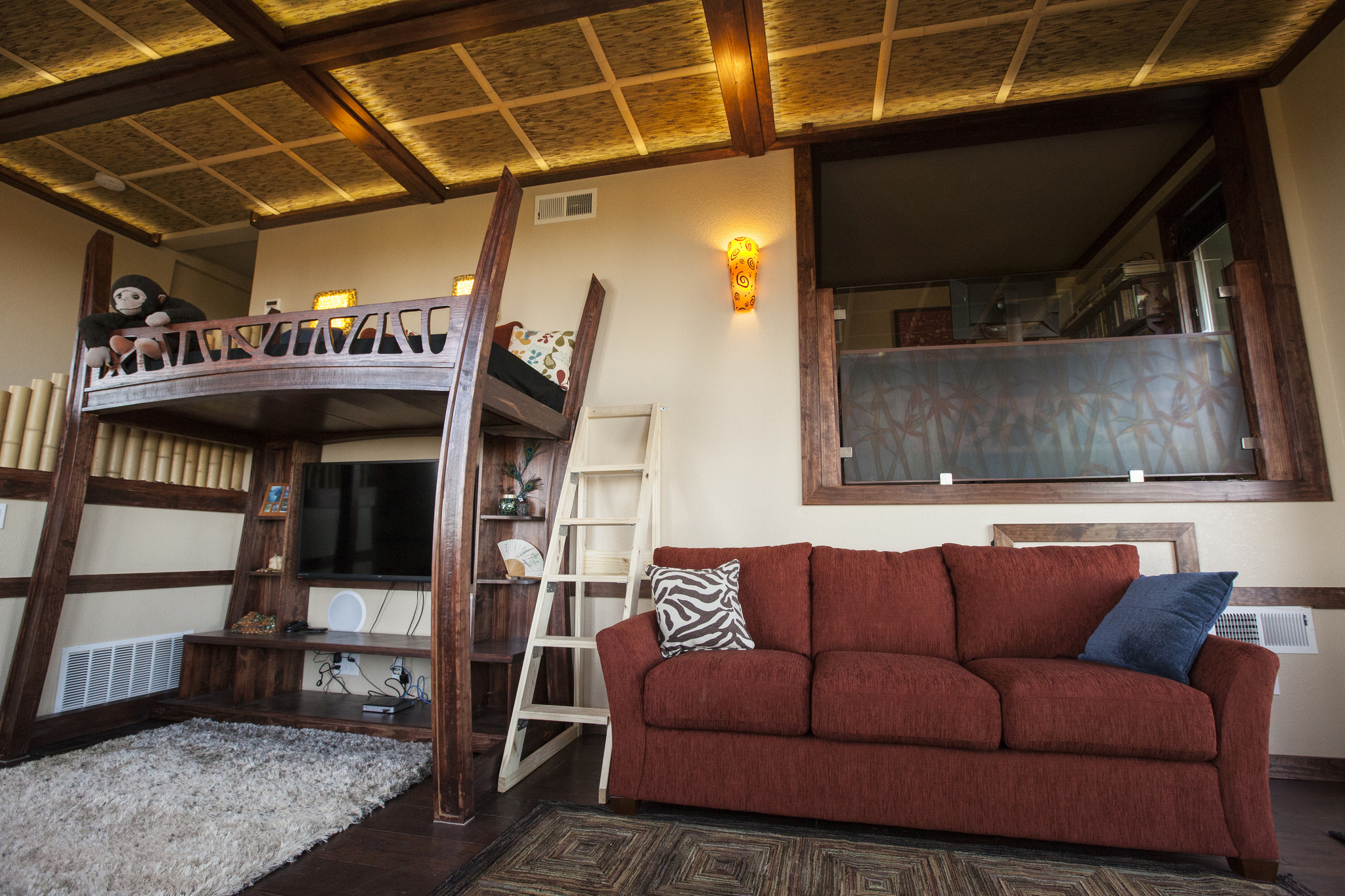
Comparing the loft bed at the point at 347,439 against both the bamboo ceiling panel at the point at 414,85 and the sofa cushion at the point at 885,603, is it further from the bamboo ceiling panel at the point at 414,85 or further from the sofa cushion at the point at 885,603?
the sofa cushion at the point at 885,603

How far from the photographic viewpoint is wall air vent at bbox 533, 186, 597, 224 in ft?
12.3

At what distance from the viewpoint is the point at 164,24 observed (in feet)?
9.07

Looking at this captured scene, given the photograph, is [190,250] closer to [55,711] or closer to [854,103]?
[55,711]

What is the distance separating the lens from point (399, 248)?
4.07 m

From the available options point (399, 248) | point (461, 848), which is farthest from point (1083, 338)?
point (399, 248)

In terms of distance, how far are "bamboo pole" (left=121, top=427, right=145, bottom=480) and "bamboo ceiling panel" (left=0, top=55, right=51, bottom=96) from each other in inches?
68.5

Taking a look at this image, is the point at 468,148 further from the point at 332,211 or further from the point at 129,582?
the point at 129,582

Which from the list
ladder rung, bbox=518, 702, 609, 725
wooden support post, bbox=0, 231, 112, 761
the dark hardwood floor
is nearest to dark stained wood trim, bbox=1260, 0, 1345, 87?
the dark hardwood floor

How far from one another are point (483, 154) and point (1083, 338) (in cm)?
336

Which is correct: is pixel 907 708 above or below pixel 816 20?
below

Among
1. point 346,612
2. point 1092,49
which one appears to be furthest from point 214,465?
point 1092,49

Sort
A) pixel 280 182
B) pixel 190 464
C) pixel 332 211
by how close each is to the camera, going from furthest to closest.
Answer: pixel 332 211, pixel 280 182, pixel 190 464

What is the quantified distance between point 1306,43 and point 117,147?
600cm

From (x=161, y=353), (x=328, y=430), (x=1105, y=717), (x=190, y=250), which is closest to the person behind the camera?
(x=1105, y=717)
